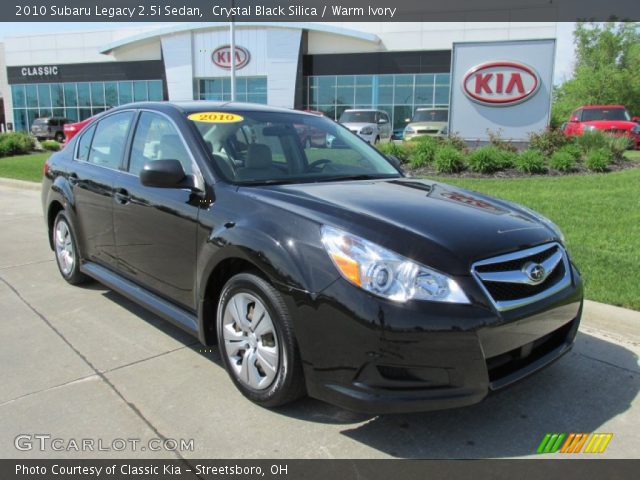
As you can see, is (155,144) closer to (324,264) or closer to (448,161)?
(324,264)

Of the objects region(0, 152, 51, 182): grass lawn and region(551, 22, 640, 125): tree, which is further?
region(551, 22, 640, 125): tree

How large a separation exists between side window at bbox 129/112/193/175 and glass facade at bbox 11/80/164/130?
40136mm

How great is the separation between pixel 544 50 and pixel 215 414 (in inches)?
633

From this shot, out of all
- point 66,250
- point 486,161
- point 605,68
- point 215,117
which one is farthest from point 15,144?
point 605,68

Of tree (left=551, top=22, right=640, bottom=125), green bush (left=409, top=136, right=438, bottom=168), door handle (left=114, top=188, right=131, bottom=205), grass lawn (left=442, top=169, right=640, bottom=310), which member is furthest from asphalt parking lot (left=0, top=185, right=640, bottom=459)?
tree (left=551, top=22, right=640, bottom=125)

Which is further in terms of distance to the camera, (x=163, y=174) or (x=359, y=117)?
(x=359, y=117)

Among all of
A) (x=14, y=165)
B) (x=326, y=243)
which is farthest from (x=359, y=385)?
(x=14, y=165)

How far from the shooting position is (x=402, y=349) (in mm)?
2436

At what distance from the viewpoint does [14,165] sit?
56.5 feet

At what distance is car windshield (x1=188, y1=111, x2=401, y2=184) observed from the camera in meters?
3.58

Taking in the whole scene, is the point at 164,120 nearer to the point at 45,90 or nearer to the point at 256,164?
the point at 256,164

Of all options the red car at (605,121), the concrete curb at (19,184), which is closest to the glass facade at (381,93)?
the red car at (605,121)

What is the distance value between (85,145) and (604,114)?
729 inches

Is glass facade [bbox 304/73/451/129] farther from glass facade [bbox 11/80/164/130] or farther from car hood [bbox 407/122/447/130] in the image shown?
car hood [bbox 407/122/447/130]
